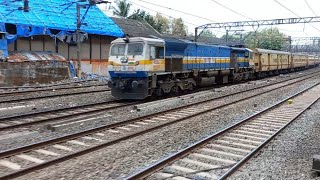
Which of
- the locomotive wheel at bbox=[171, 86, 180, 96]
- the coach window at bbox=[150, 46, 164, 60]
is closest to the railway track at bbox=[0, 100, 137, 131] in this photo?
the coach window at bbox=[150, 46, 164, 60]

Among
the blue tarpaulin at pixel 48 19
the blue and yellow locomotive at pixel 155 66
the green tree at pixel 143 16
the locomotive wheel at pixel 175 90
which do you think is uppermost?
the green tree at pixel 143 16

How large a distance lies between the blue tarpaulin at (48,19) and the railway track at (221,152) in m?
20.7

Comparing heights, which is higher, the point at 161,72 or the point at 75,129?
the point at 161,72

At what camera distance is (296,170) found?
6.82m

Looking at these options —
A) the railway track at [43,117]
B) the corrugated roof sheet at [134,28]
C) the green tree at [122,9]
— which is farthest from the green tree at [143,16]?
the railway track at [43,117]

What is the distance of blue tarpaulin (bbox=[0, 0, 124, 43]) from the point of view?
28125mm

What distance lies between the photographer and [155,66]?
54.1 feet

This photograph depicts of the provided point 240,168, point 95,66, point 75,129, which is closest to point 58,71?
point 95,66

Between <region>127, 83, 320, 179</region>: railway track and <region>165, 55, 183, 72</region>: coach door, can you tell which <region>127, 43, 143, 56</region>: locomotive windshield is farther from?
<region>127, 83, 320, 179</region>: railway track

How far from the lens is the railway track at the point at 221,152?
6.53 m

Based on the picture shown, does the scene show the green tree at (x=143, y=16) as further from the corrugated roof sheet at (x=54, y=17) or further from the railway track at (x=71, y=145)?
the railway track at (x=71, y=145)

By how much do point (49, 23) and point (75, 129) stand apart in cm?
2275

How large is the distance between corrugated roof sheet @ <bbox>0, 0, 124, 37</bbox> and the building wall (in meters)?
1.30

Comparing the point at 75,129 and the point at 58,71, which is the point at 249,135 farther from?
the point at 58,71
